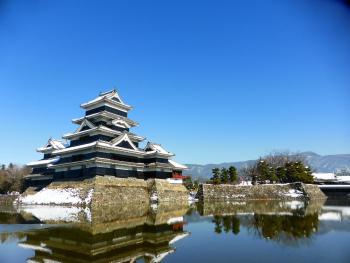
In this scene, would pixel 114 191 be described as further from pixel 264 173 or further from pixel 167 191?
pixel 264 173

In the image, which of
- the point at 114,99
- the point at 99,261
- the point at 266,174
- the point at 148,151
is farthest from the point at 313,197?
the point at 99,261

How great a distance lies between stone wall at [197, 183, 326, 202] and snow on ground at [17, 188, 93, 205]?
17499 millimetres

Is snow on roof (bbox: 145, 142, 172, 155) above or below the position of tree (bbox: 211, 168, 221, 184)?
above

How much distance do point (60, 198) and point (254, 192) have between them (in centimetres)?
2559

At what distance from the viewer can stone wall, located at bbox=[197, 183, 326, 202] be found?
40719 millimetres

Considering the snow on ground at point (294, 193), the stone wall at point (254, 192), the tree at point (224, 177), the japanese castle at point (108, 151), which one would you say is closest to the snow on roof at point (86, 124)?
the japanese castle at point (108, 151)

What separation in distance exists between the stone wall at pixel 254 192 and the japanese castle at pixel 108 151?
457 cm

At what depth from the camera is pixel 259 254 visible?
935cm

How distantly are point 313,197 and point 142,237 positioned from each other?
3989 centimetres

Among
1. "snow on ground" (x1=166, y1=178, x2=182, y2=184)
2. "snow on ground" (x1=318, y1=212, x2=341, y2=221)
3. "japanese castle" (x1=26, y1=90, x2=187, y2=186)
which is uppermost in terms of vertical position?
"japanese castle" (x1=26, y1=90, x2=187, y2=186)

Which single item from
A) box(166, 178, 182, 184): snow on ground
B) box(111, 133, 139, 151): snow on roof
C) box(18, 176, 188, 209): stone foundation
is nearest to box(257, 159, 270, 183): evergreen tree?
box(166, 178, 182, 184): snow on ground

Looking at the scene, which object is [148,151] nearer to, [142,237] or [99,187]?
[99,187]

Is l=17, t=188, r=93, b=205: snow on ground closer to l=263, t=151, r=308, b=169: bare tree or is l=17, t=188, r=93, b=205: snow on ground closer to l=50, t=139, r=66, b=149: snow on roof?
l=50, t=139, r=66, b=149: snow on roof

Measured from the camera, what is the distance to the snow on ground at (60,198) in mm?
26641
